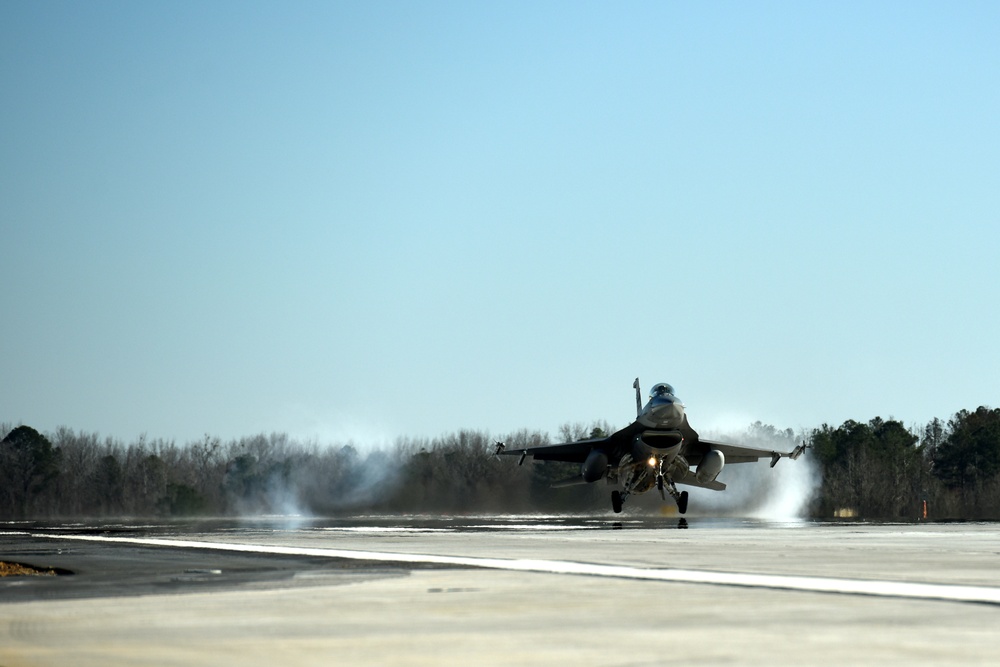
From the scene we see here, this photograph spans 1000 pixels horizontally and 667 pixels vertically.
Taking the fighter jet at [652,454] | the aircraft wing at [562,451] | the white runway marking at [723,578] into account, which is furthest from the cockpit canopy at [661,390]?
the white runway marking at [723,578]

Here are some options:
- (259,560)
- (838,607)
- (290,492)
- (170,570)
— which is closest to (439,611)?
(838,607)

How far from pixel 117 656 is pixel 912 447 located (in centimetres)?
14596

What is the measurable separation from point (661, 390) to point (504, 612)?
37.6m

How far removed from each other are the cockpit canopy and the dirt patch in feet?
97.6

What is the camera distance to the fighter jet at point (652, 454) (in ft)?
159

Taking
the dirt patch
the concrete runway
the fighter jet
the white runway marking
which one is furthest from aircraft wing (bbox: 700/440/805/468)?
the dirt patch

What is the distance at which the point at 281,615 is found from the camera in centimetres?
1149

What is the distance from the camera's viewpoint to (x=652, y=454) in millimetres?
50281

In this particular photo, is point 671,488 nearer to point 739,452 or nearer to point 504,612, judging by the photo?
point 739,452

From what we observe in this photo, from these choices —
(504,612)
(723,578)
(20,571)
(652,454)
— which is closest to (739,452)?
(652,454)

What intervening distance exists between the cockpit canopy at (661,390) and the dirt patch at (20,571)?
29755mm

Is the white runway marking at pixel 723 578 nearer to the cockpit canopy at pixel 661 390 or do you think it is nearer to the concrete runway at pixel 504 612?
the concrete runway at pixel 504 612

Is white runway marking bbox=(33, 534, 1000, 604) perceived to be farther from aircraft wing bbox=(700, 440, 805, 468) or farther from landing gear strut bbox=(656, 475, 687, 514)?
aircraft wing bbox=(700, 440, 805, 468)

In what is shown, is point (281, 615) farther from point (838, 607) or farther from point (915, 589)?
point (915, 589)
